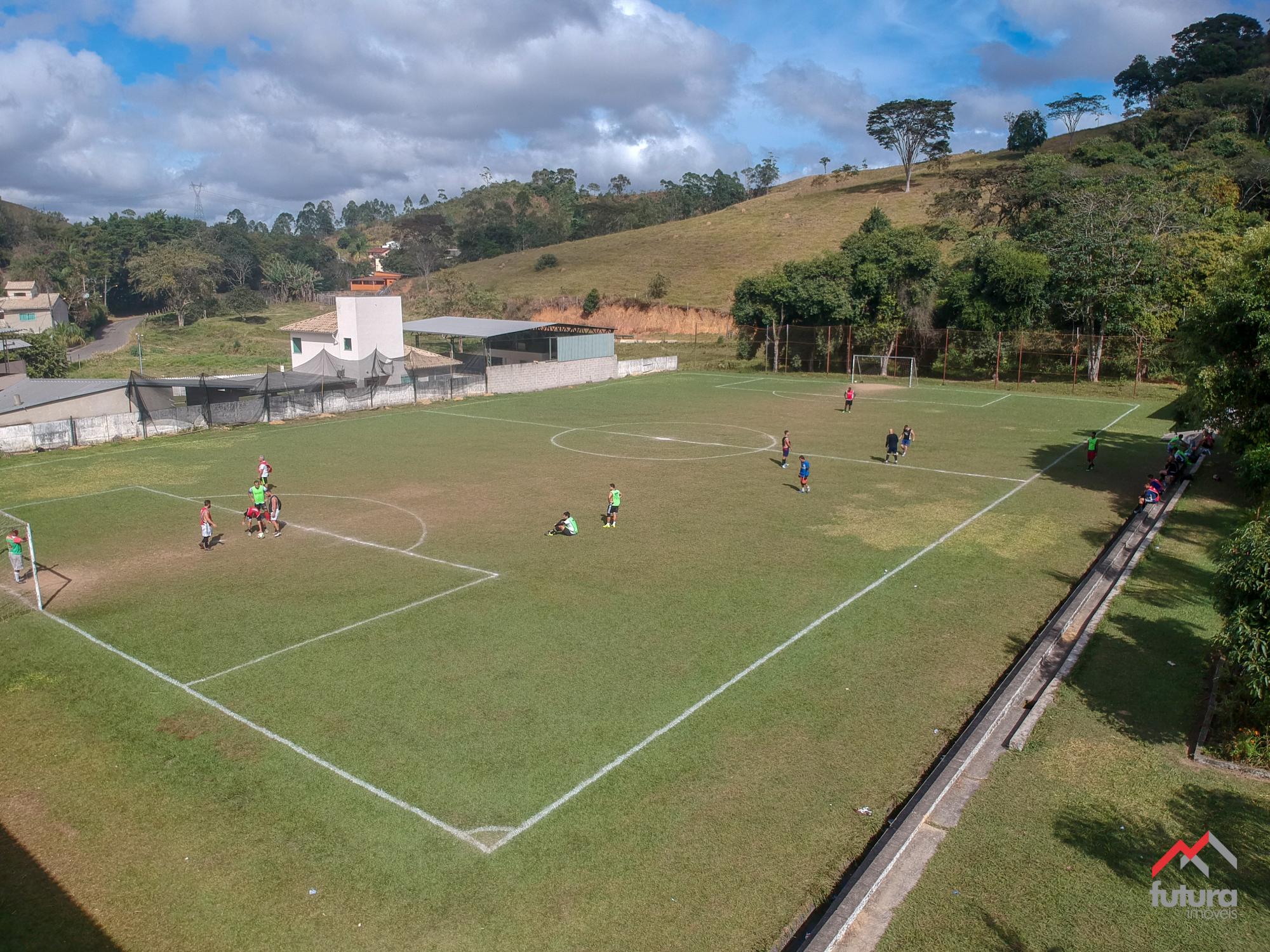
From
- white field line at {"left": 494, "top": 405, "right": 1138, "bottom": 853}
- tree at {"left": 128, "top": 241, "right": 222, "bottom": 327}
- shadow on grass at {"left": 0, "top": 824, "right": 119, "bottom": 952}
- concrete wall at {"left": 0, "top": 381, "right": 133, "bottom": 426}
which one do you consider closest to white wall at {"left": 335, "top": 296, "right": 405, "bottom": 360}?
concrete wall at {"left": 0, "top": 381, "right": 133, "bottom": 426}

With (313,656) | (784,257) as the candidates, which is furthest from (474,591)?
(784,257)

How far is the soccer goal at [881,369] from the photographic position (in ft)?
187

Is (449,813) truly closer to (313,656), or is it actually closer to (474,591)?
(313,656)

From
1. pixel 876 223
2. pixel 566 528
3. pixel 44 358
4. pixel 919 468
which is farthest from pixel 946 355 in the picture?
pixel 44 358

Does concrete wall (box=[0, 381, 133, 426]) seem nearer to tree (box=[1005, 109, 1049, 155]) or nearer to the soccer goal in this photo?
the soccer goal

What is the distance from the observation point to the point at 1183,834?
973 centimetres

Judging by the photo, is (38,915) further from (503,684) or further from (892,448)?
(892,448)

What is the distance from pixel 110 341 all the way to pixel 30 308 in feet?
27.2

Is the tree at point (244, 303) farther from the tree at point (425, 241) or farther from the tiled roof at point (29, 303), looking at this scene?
the tree at point (425, 241)

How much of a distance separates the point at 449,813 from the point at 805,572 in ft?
35.2

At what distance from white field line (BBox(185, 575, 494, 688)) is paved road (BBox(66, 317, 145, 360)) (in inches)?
2876

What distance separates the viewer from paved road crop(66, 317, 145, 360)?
82125 millimetres

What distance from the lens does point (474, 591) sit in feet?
59.2

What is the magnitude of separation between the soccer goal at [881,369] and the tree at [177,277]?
263 feet
